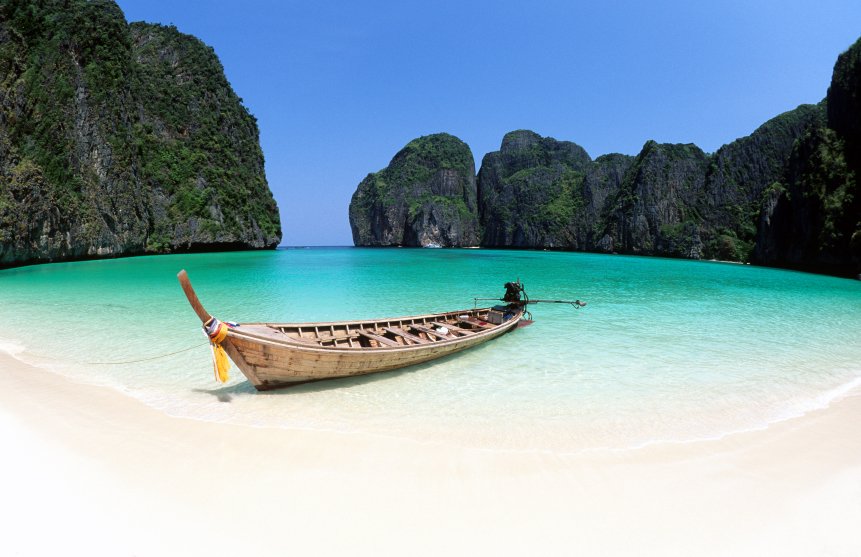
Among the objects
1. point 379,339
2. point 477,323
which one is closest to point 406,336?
point 379,339

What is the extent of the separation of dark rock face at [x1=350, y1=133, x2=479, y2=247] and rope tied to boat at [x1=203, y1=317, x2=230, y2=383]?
142 m

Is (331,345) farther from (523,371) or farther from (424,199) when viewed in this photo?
(424,199)

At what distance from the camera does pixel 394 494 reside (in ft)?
14.4

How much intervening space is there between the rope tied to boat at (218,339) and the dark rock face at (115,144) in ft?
123

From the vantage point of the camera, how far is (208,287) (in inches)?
886

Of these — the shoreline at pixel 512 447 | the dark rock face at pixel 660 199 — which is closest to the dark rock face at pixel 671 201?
the dark rock face at pixel 660 199

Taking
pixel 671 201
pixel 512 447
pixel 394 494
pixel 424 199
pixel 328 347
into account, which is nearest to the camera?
pixel 394 494

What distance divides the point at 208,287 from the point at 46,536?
69.0 feet

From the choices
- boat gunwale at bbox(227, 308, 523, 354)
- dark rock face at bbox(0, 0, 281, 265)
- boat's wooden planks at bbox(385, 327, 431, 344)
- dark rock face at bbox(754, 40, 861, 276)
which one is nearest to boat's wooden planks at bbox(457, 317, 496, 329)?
boat gunwale at bbox(227, 308, 523, 354)

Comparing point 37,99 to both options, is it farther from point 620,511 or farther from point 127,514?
point 620,511

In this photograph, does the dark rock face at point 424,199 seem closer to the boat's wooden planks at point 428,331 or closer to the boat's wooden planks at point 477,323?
the boat's wooden planks at point 477,323

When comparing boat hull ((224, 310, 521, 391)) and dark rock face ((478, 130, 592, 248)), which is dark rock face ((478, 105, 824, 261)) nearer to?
dark rock face ((478, 130, 592, 248))

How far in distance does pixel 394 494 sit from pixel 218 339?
3593 millimetres

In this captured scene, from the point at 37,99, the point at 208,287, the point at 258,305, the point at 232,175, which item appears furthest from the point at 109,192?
the point at 258,305
